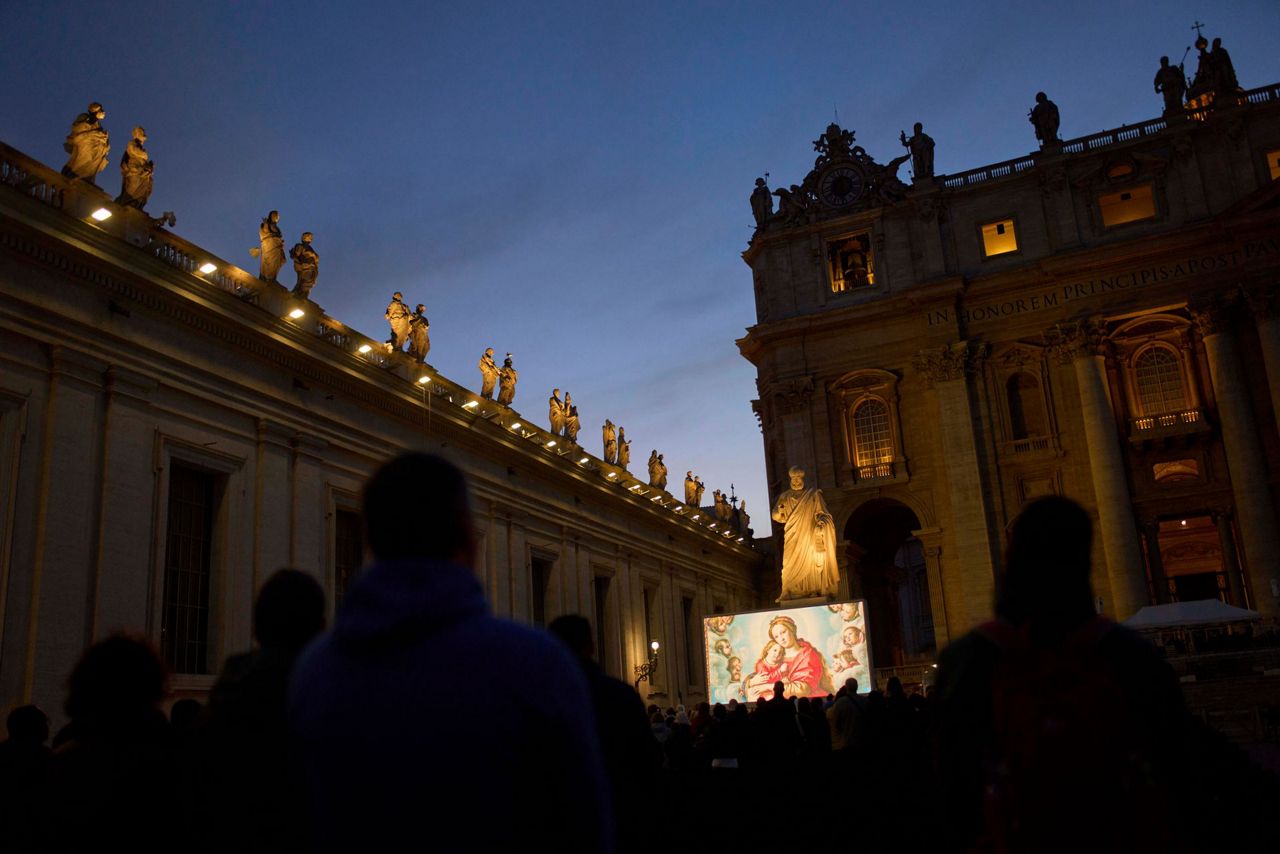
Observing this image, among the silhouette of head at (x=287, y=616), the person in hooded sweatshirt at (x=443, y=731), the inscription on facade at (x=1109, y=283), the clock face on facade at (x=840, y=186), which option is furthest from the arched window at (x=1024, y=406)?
the person in hooded sweatshirt at (x=443, y=731)

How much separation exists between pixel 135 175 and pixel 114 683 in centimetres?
1608

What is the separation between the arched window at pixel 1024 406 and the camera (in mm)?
35938

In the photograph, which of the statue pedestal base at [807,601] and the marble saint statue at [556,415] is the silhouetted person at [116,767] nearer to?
the statue pedestal base at [807,601]

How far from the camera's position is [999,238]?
1474 inches

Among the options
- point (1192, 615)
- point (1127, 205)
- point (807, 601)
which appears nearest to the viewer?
point (807, 601)

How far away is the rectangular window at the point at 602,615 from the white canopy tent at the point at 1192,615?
15207mm

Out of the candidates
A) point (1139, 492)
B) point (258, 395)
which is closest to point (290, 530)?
point (258, 395)

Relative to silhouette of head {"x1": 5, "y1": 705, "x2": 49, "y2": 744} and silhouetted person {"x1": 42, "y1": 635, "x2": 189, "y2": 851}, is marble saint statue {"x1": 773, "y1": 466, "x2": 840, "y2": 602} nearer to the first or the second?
silhouette of head {"x1": 5, "y1": 705, "x2": 49, "y2": 744}

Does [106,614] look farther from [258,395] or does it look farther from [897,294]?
[897,294]

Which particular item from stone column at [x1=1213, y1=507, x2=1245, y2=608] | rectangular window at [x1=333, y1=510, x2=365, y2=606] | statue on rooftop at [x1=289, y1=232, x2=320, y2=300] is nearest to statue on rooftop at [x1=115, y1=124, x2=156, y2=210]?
statue on rooftop at [x1=289, y1=232, x2=320, y2=300]

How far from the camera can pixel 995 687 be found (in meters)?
2.66

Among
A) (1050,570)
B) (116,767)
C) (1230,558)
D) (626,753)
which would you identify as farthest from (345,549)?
(1230,558)

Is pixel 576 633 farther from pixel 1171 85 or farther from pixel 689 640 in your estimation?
pixel 1171 85

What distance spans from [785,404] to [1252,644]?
57.0ft
